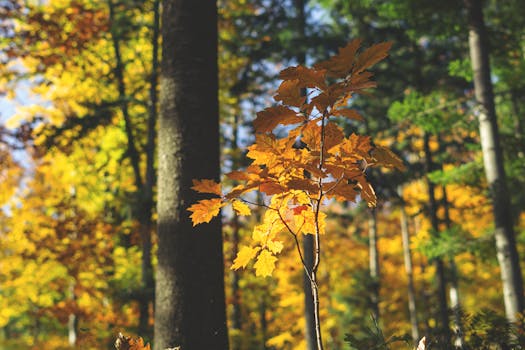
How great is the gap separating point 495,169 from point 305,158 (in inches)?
182

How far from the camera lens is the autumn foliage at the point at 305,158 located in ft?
5.04

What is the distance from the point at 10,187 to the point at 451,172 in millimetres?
14713

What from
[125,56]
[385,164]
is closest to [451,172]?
[385,164]

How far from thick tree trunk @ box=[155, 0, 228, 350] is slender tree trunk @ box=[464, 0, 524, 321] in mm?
4499

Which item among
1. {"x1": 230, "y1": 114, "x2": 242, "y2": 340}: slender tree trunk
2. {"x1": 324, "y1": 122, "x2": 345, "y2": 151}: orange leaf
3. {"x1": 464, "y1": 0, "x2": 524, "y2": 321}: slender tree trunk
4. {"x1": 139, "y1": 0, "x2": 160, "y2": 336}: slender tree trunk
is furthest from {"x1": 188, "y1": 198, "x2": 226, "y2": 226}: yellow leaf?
{"x1": 230, "y1": 114, "x2": 242, "y2": 340}: slender tree trunk

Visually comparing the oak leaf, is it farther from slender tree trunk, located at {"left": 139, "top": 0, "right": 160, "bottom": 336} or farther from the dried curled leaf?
slender tree trunk, located at {"left": 139, "top": 0, "right": 160, "bottom": 336}

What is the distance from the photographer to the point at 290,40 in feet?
24.9

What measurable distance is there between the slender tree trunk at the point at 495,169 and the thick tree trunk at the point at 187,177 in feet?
14.8

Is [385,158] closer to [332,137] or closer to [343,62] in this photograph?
[332,137]

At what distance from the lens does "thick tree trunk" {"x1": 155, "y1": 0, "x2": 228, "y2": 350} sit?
206 centimetres

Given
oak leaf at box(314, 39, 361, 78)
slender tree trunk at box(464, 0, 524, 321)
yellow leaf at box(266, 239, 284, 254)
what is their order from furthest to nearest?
slender tree trunk at box(464, 0, 524, 321)
yellow leaf at box(266, 239, 284, 254)
oak leaf at box(314, 39, 361, 78)

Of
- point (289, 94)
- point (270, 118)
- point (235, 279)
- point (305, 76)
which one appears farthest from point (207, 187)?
point (235, 279)

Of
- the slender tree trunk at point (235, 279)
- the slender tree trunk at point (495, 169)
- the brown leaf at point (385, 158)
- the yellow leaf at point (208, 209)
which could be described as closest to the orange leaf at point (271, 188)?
the yellow leaf at point (208, 209)

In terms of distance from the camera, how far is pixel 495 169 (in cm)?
538
